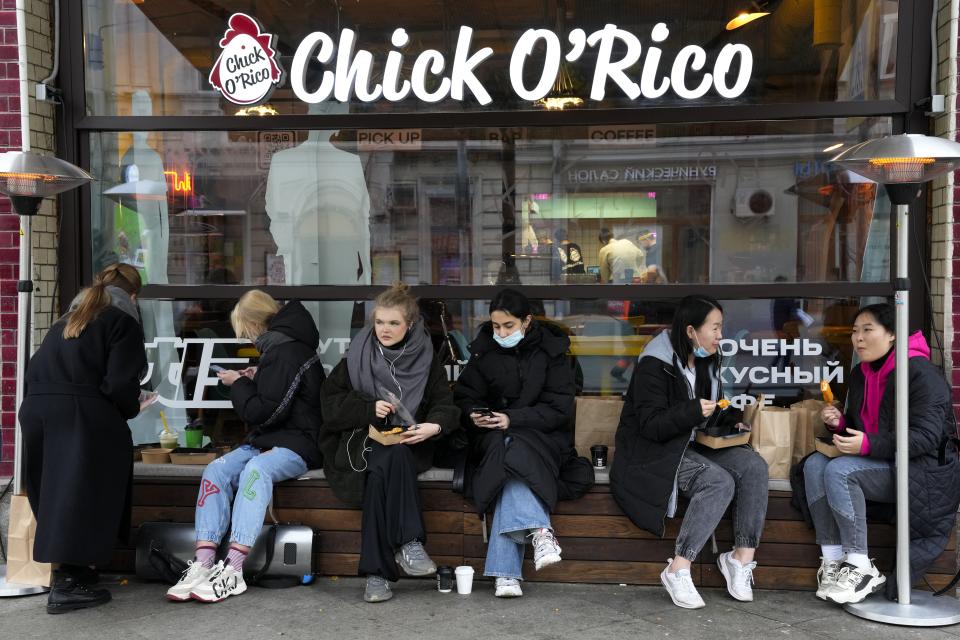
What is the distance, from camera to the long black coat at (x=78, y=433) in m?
4.61

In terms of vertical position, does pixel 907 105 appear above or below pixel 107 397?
above

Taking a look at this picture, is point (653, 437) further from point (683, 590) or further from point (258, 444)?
point (258, 444)

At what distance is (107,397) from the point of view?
472cm

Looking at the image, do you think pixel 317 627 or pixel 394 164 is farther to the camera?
pixel 394 164

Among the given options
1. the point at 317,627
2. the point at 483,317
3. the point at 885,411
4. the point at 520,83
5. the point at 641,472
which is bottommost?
the point at 317,627

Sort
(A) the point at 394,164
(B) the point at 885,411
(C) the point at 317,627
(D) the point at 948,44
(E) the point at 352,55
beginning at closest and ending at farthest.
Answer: (C) the point at 317,627
(B) the point at 885,411
(D) the point at 948,44
(E) the point at 352,55
(A) the point at 394,164

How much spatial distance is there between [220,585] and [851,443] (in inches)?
120

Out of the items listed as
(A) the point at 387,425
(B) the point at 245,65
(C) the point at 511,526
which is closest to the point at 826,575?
(C) the point at 511,526

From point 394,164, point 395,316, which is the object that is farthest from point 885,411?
point 394,164

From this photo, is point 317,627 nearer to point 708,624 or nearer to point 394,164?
point 708,624

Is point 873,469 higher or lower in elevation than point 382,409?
lower

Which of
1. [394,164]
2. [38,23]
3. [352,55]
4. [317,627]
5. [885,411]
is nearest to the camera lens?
[317,627]

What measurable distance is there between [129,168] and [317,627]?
3.54 meters

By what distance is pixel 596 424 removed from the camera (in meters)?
5.52
